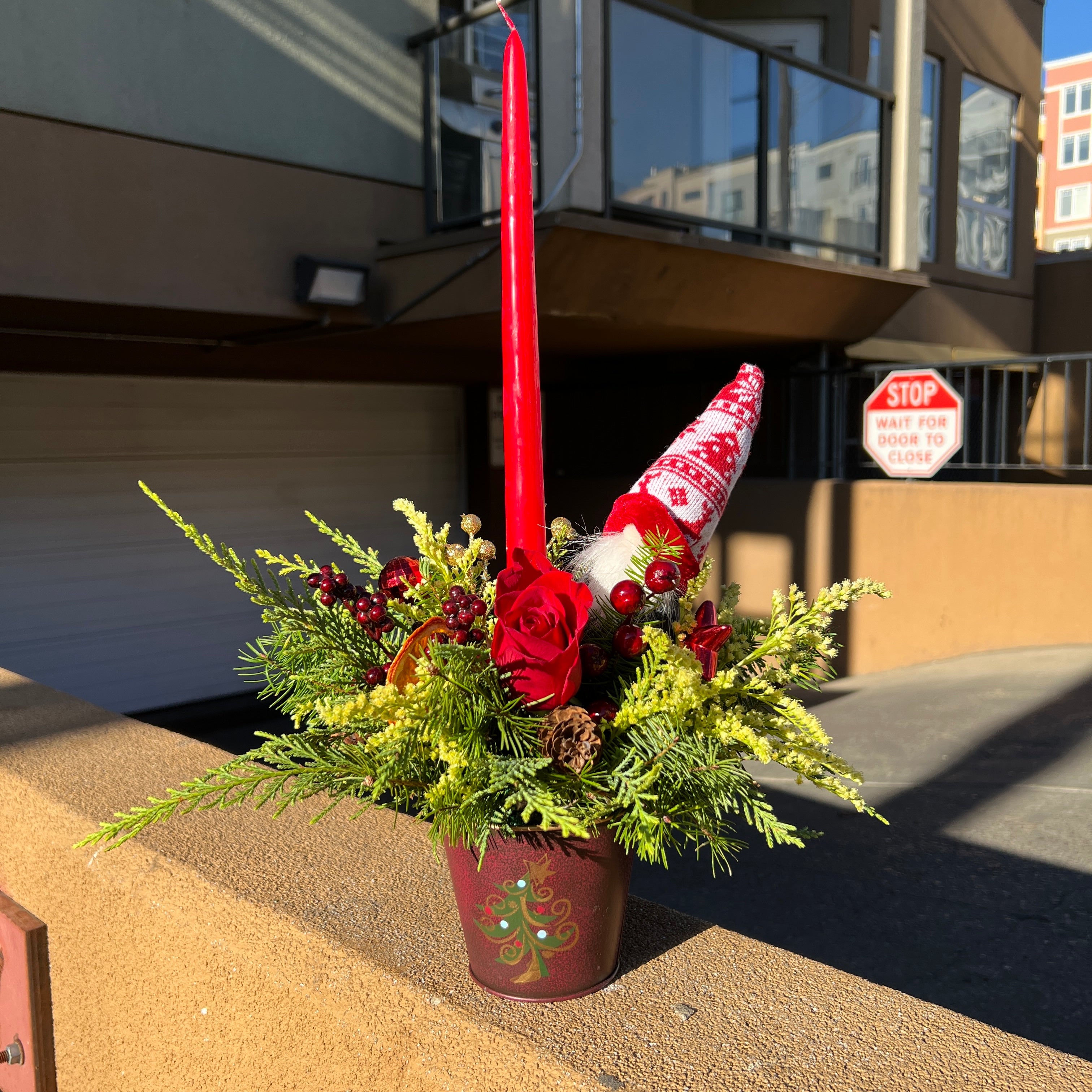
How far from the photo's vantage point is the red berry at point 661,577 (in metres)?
0.98

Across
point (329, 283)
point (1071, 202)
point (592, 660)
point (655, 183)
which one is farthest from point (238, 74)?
point (1071, 202)

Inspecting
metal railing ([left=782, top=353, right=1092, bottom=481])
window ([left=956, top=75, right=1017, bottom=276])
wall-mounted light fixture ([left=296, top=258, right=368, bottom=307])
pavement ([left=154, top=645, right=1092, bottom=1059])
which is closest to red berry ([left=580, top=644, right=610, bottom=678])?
pavement ([left=154, top=645, right=1092, bottom=1059])

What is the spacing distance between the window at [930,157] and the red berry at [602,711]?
9.60 metres

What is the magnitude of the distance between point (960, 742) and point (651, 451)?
426 cm

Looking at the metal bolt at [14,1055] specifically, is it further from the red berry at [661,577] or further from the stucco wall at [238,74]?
the stucco wall at [238,74]

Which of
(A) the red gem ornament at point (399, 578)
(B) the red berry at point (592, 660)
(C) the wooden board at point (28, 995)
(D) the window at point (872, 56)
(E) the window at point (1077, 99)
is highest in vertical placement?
(E) the window at point (1077, 99)

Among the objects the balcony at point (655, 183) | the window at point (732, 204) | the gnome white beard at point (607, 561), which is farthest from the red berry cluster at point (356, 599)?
the window at point (732, 204)

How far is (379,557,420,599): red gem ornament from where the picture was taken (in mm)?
1096

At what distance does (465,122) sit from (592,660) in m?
5.97

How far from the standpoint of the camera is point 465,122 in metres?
6.24

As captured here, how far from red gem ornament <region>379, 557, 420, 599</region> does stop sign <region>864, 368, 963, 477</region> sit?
5.96 metres

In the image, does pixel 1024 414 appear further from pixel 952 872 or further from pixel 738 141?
pixel 952 872

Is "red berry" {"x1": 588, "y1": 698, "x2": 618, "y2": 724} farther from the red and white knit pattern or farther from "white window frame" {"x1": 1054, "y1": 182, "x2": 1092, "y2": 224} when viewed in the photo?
"white window frame" {"x1": 1054, "y1": 182, "x2": 1092, "y2": 224}

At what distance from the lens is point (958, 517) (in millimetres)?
6617
